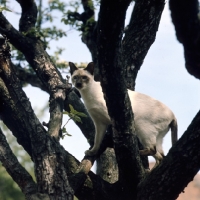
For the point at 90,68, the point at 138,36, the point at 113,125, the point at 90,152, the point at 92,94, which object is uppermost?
the point at 138,36

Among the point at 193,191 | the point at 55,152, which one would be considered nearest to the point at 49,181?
the point at 55,152

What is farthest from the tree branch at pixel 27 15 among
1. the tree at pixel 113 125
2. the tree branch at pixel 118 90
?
the tree branch at pixel 118 90

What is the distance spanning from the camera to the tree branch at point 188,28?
2607 mm

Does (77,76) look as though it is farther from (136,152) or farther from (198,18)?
(198,18)

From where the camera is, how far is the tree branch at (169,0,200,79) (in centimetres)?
261

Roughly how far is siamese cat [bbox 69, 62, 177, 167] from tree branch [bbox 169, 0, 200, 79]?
266 centimetres

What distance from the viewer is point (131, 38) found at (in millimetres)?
6152

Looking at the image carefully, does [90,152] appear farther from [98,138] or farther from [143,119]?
[143,119]

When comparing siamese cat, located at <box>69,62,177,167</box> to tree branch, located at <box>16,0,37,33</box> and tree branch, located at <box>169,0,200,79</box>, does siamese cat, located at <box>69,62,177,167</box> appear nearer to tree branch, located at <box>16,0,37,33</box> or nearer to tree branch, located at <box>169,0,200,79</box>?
tree branch, located at <box>16,0,37,33</box>

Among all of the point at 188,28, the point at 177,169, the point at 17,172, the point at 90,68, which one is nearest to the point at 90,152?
the point at 17,172

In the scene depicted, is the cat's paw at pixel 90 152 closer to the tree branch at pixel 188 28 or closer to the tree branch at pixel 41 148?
the tree branch at pixel 41 148

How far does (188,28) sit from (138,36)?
345 centimetres

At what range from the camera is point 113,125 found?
4.44 m

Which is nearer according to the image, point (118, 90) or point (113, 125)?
point (118, 90)
